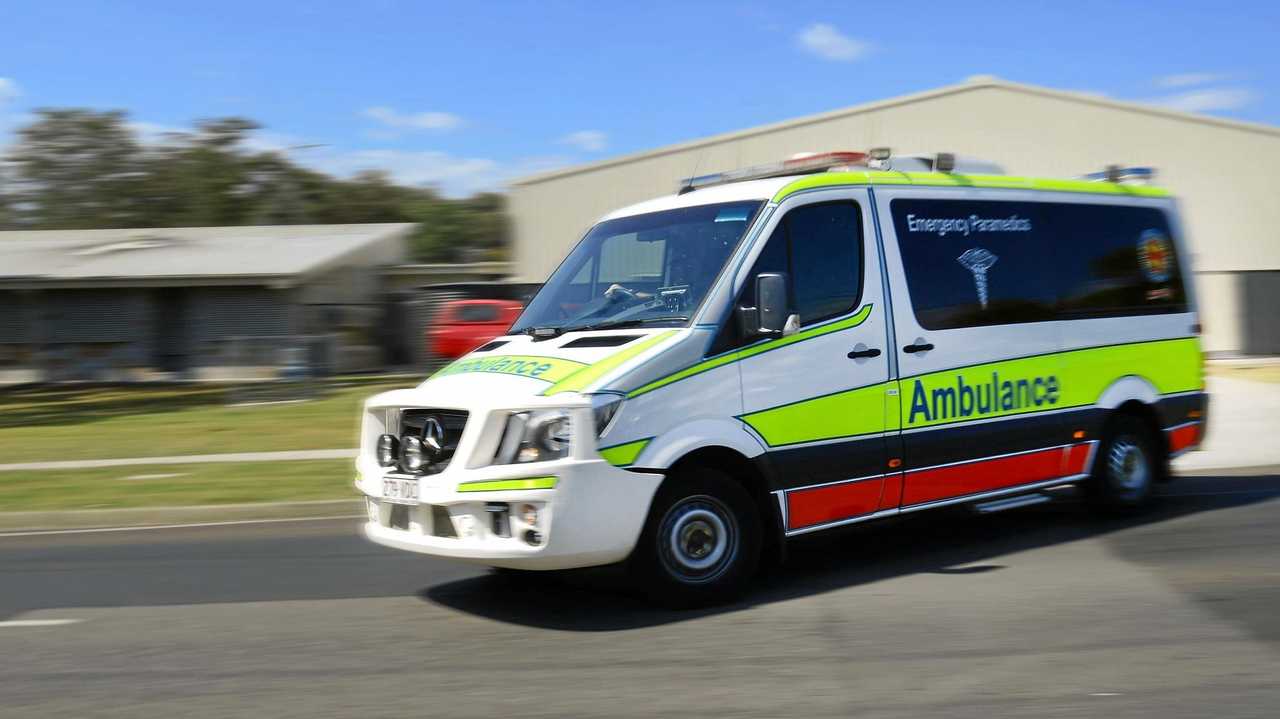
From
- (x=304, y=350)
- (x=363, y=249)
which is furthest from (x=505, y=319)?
(x=363, y=249)

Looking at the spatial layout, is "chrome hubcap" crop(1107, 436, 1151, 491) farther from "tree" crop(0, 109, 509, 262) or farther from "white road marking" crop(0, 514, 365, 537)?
"tree" crop(0, 109, 509, 262)

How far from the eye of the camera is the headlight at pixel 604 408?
230 inches

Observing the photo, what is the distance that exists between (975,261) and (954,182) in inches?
21.1

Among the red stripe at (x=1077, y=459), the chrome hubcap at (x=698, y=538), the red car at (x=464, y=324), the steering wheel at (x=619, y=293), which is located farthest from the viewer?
the red car at (x=464, y=324)

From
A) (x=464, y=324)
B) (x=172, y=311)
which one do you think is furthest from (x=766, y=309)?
(x=172, y=311)

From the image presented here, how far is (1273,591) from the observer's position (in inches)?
252

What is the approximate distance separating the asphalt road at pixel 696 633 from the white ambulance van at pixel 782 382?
1.44 ft

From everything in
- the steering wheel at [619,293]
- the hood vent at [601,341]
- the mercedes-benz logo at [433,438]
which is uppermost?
the steering wheel at [619,293]

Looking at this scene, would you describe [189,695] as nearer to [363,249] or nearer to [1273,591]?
[1273,591]

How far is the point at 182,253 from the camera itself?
2925cm

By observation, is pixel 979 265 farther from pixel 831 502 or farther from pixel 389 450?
pixel 389 450

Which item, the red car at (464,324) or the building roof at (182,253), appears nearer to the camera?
the red car at (464,324)

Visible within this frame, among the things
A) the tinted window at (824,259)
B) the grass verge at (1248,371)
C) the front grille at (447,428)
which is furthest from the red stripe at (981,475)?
the grass verge at (1248,371)

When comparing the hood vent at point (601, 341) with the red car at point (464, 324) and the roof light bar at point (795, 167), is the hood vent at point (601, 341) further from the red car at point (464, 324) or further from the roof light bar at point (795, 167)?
the red car at point (464, 324)
